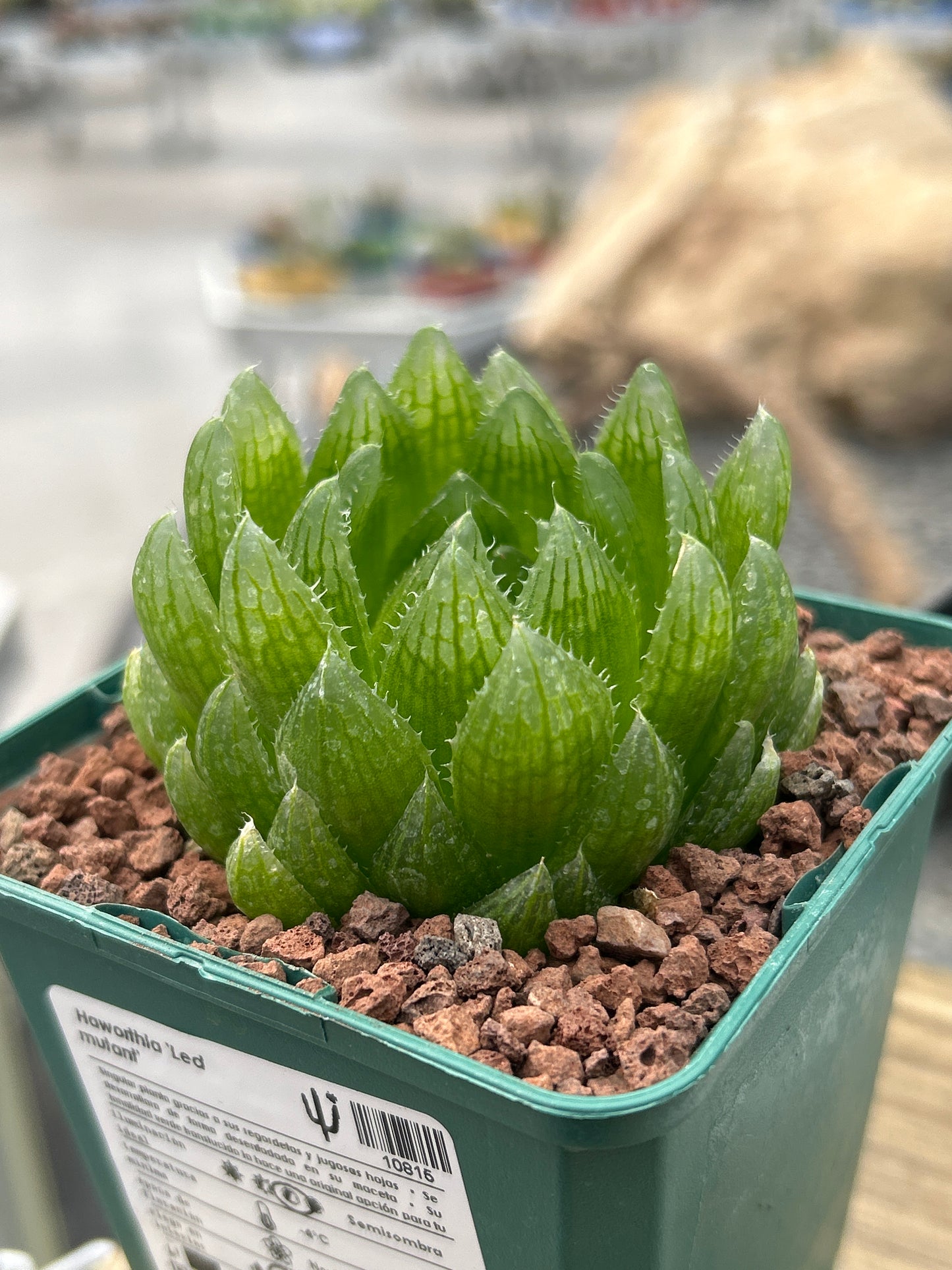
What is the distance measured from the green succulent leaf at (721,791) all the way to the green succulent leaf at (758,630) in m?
0.01

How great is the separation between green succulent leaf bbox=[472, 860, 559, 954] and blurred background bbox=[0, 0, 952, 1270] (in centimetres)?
19

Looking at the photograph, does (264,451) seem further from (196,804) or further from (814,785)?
(814,785)

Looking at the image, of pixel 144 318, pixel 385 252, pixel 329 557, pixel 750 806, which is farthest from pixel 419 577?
pixel 144 318

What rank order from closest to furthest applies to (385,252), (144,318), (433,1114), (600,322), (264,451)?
1. (433,1114)
2. (264,451)
3. (600,322)
4. (385,252)
5. (144,318)

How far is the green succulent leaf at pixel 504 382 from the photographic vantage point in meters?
0.49

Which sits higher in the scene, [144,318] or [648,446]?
[648,446]

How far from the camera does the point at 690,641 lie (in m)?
0.39

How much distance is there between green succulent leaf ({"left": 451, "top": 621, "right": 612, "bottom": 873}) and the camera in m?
0.35

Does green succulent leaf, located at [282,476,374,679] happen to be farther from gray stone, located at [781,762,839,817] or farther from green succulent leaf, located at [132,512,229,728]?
gray stone, located at [781,762,839,817]

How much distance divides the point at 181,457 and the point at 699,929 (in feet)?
8.27

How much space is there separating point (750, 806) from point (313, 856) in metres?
0.14

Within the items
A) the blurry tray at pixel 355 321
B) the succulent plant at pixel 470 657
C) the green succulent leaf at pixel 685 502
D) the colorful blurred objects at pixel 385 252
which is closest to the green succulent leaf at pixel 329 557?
the succulent plant at pixel 470 657

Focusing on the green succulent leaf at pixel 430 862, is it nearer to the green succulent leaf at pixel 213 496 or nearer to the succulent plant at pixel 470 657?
the succulent plant at pixel 470 657

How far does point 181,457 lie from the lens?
2.77m
